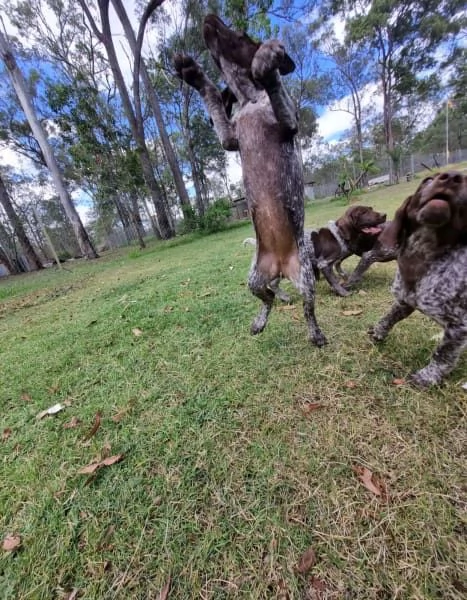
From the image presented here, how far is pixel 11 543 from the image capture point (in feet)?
3.15

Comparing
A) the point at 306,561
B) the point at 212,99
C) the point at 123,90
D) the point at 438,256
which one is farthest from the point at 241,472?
the point at 123,90

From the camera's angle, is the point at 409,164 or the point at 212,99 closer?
the point at 212,99

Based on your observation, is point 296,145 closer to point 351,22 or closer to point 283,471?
point 283,471

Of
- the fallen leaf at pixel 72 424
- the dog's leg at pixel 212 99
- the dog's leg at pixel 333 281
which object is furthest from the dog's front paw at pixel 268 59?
the fallen leaf at pixel 72 424

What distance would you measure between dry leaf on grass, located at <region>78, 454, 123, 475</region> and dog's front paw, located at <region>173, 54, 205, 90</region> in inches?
79.1

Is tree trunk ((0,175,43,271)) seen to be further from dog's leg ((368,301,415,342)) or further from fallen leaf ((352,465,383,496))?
fallen leaf ((352,465,383,496))

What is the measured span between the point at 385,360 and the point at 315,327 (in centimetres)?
45

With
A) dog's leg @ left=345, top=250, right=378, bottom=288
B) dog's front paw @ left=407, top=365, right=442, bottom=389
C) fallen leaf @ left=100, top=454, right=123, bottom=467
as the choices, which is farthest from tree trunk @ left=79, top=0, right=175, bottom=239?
dog's front paw @ left=407, top=365, right=442, bottom=389

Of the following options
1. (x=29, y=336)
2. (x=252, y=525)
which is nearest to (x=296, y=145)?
(x=252, y=525)

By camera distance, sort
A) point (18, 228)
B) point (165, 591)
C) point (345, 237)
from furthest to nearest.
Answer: point (18, 228), point (345, 237), point (165, 591)

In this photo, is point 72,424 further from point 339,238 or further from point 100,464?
point 339,238

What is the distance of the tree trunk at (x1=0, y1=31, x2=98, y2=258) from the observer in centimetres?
830

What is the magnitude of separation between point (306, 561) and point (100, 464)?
0.96m

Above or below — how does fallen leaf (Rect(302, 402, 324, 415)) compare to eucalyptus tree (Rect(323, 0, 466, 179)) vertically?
below
